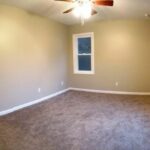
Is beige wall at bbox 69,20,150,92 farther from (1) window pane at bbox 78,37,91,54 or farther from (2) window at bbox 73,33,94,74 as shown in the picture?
(1) window pane at bbox 78,37,91,54

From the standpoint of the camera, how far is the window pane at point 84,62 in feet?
21.3

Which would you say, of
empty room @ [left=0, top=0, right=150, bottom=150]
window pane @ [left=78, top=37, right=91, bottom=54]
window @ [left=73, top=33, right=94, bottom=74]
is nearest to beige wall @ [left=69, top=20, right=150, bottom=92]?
empty room @ [left=0, top=0, right=150, bottom=150]

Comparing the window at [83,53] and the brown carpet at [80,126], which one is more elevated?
the window at [83,53]

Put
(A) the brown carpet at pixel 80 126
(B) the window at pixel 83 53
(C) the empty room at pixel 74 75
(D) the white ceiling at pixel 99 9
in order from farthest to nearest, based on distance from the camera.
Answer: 1. (B) the window at pixel 83 53
2. (D) the white ceiling at pixel 99 9
3. (C) the empty room at pixel 74 75
4. (A) the brown carpet at pixel 80 126

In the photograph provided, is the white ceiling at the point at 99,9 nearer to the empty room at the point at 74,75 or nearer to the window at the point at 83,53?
the empty room at the point at 74,75

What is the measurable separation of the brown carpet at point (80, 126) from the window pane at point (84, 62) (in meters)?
1.71

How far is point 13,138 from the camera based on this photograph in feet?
9.53

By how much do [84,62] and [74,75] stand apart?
62 cm

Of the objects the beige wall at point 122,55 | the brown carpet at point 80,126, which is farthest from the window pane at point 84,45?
the brown carpet at point 80,126

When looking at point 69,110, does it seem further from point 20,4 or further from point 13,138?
point 20,4

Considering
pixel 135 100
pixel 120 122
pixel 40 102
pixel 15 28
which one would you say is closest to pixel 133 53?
pixel 135 100

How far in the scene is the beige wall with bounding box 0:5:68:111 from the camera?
4078 millimetres

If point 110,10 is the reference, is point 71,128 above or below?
below

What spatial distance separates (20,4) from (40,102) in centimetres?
264
